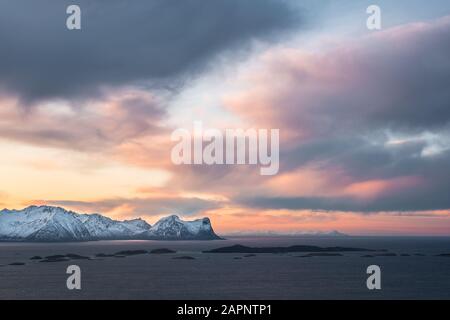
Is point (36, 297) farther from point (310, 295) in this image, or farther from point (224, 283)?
point (310, 295)

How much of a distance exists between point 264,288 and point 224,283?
12.6m

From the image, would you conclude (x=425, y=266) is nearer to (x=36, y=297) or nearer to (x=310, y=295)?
(x=310, y=295)

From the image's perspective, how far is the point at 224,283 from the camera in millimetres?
116500

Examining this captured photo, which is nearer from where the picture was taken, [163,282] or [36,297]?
[36,297]

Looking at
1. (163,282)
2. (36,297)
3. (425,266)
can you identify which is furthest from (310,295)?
(425,266)
